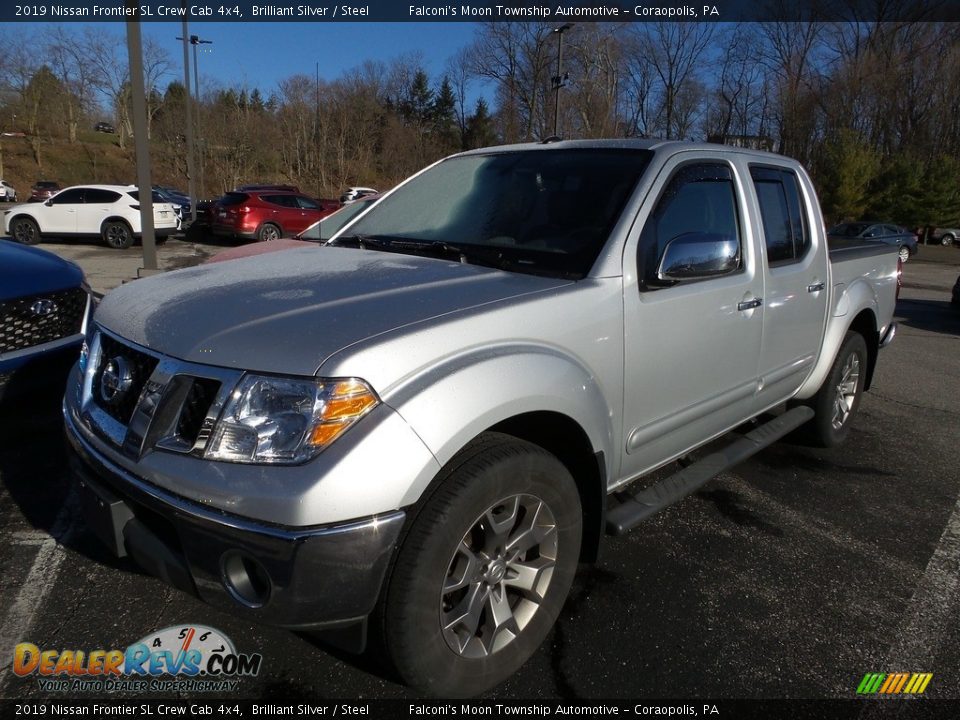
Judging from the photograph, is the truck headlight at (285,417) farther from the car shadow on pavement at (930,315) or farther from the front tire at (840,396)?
the car shadow on pavement at (930,315)

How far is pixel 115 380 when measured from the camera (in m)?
2.23

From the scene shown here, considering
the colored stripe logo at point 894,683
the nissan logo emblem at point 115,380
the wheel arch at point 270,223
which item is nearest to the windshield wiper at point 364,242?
the nissan logo emblem at point 115,380

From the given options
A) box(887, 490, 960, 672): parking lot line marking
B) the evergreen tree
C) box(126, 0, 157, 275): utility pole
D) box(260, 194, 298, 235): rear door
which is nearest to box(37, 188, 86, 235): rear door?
box(260, 194, 298, 235): rear door

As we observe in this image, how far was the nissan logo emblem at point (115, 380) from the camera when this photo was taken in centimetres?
217

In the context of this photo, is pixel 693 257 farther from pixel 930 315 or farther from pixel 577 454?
pixel 930 315

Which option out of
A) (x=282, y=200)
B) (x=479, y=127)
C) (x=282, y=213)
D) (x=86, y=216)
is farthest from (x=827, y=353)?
(x=479, y=127)

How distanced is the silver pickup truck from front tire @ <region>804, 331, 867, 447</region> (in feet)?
3.68

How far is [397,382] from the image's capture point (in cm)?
188

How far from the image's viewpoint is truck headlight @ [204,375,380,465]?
5.93 ft

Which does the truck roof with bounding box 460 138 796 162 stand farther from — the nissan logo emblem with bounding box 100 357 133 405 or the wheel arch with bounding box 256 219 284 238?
the wheel arch with bounding box 256 219 284 238

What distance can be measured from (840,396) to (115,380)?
4366 millimetres

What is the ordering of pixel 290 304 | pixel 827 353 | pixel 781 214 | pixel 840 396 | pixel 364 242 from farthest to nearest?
pixel 840 396 < pixel 827 353 < pixel 781 214 < pixel 364 242 < pixel 290 304

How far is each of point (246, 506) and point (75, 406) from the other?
3.62ft

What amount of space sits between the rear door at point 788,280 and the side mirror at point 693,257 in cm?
65
